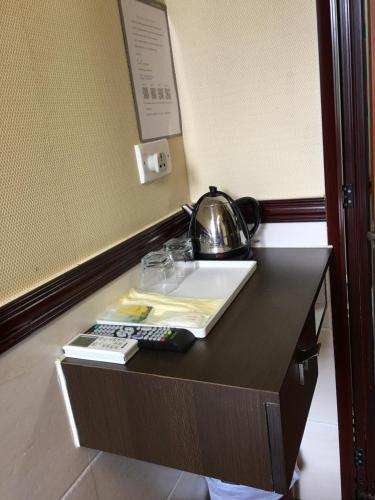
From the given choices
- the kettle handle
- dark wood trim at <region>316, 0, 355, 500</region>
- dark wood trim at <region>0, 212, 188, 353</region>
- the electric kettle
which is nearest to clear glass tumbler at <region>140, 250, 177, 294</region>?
dark wood trim at <region>0, 212, 188, 353</region>

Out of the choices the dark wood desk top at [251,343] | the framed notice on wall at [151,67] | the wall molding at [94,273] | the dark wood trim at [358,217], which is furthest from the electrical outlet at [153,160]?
the dark wood trim at [358,217]

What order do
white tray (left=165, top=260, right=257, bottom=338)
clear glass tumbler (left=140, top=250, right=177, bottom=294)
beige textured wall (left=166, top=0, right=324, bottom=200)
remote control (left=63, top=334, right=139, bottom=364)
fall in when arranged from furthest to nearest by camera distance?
beige textured wall (left=166, top=0, right=324, bottom=200)
clear glass tumbler (left=140, top=250, right=177, bottom=294)
white tray (left=165, top=260, right=257, bottom=338)
remote control (left=63, top=334, right=139, bottom=364)

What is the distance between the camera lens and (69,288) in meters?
0.79

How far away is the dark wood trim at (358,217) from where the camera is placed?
3.59 ft

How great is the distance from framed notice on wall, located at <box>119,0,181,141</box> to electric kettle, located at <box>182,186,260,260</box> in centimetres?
23

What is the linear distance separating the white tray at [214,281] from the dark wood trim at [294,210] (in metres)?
0.23

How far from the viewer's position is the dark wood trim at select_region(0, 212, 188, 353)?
2.19 feet

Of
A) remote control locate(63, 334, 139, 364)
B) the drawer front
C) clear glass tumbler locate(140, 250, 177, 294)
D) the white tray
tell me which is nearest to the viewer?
the drawer front

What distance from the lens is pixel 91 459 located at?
0.83m

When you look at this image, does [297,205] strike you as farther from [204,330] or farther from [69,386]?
[69,386]

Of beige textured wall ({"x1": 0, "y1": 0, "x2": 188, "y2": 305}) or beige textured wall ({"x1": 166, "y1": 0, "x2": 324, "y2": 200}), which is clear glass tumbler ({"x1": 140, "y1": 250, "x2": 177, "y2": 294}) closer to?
beige textured wall ({"x1": 0, "y1": 0, "x2": 188, "y2": 305})

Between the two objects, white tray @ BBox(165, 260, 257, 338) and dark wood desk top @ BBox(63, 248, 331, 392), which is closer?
dark wood desk top @ BBox(63, 248, 331, 392)

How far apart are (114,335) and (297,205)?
0.69 metres

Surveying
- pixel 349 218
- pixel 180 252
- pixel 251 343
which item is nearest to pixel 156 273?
pixel 180 252
